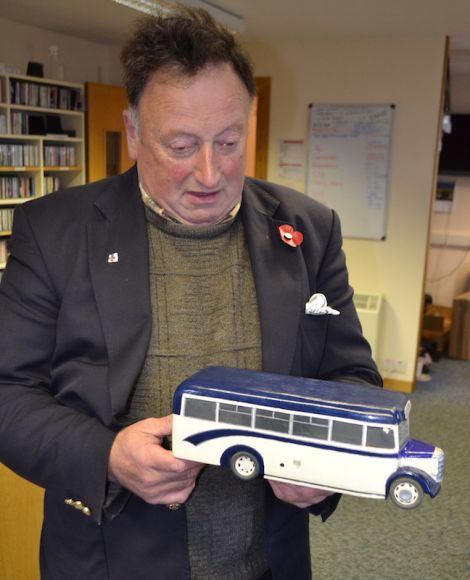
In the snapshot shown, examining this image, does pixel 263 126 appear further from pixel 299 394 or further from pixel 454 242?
pixel 299 394

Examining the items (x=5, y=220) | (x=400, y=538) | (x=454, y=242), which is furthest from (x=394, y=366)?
(x=5, y=220)

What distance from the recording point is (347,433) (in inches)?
32.6

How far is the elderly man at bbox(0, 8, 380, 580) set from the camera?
3.15 feet

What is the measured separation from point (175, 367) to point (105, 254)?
21 cm

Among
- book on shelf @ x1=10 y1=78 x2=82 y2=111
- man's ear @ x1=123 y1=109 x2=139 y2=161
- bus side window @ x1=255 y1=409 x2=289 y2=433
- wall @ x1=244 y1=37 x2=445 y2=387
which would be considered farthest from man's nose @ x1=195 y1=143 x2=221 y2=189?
book on shelf @ x1=10 y1=78 x2=82 y2=111

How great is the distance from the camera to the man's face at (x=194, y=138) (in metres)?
0.96

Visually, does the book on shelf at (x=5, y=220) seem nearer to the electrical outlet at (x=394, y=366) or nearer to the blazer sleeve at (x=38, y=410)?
the electrical outlet at (x=394, y=366)

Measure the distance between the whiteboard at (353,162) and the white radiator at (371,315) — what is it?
0.47m

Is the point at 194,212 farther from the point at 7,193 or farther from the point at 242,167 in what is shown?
the point at 7,193

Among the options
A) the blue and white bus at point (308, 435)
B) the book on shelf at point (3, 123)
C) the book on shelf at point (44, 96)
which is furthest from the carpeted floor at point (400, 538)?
the book on shelf at point (44, 96)

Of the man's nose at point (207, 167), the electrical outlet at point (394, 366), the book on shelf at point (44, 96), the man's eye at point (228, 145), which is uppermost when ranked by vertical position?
the book on shelf at point (44, 96)

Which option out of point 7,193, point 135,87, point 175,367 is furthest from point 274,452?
point 7,193

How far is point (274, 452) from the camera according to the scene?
87cm

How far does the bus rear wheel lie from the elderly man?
0.06 metres
